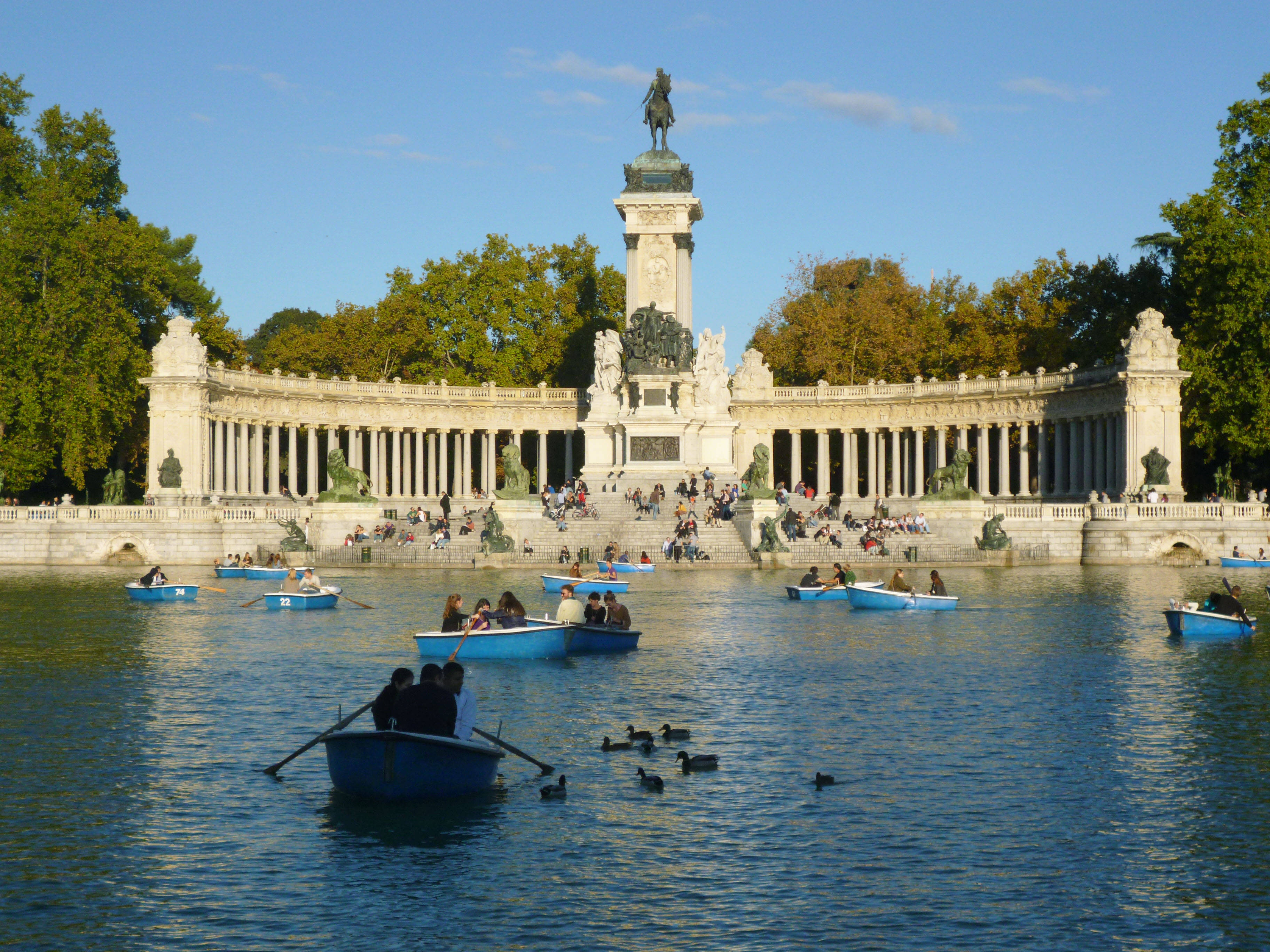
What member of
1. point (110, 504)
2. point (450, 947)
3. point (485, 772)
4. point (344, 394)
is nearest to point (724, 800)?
point (485, 772)

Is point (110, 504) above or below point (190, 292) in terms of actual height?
below

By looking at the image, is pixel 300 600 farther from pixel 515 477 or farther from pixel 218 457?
pixel 218 457

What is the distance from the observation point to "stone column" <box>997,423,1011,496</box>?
8456 cm

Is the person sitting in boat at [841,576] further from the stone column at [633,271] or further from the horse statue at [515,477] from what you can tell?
the stone column at [633,271]

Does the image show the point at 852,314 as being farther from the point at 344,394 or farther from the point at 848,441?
the point at 344,394

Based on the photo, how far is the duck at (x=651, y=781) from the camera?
17.4 metres

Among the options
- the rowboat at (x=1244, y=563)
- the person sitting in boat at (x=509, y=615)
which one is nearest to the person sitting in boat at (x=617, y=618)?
the person sitting in boat at (x=509, y=615)

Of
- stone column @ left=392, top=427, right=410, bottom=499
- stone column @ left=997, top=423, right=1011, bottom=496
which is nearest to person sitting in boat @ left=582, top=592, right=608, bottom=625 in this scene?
stone column @ left=997, top=423, right=1011, bottom=496

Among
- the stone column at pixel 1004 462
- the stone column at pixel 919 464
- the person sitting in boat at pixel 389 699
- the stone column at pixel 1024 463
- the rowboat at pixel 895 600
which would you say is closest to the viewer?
the person sitting in boat at pixel 389 699

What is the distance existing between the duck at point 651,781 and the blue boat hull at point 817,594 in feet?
78.8

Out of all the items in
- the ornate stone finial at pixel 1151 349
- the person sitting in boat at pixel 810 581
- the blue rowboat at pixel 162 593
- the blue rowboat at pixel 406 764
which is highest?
the ornate stone finial at pixel 1151 349

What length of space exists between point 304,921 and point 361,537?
4973 centimetres

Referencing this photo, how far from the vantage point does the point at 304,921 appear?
12812 millimetres

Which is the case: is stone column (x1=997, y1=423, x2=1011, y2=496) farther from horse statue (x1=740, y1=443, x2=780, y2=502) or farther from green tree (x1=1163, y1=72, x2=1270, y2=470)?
horse statue (x1=740, y1=443, x2=780, y2=502)
